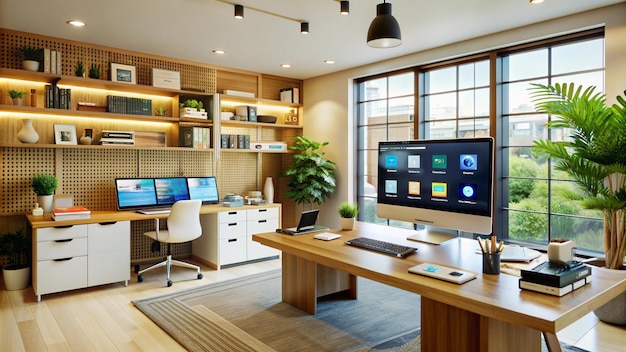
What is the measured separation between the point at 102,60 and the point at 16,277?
92.5 inches

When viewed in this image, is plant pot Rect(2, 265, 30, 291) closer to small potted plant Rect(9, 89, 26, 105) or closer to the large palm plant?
small potted plant Rect(9, 89, 26, 105)

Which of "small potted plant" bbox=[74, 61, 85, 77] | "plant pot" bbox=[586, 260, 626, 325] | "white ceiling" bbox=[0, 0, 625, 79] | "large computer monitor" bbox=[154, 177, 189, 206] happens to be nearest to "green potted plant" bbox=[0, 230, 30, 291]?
"large computer monitor" bbox=[154, 177, 189, 206]

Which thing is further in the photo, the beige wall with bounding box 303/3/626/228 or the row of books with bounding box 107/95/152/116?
the row of books with bounding box 107/95/152/116

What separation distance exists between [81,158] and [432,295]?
4.18 meters

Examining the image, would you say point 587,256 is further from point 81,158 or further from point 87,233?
point 81,158

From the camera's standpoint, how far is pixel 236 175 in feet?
19.1

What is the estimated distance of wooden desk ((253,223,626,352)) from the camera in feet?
5.04

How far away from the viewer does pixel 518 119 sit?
4.08 metres

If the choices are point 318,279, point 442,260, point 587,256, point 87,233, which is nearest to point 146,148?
point 87,233

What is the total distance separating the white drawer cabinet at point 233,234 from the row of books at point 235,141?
0.92 metres

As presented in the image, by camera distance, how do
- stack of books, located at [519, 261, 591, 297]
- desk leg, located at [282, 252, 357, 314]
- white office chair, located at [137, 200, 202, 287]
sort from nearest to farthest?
stack of books, located at [519, 261, 591, 297] → desk leg, located at [282, 252, 357, 314] → white office chair, located at [137, 200, 202, 287]

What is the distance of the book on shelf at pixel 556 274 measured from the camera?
1646mm

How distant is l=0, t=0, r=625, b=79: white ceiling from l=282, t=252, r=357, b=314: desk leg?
207cm

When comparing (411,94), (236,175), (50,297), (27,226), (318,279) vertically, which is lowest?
(50,297)
